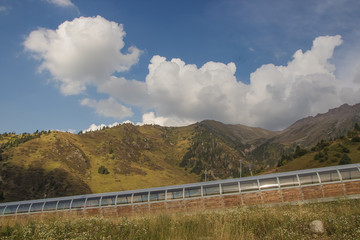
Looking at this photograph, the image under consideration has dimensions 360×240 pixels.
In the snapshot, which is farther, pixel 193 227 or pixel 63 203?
pixel 63 203

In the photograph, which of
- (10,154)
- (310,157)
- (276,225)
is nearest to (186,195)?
(276,225)

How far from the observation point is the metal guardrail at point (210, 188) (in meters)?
26.6

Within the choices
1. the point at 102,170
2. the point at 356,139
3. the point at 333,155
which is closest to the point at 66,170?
the point at 102,170

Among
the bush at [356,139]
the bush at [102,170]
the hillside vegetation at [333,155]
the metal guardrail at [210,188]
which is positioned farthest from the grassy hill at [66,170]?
the bush at [356,139]

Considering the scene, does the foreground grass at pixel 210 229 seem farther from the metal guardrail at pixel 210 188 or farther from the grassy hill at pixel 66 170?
the grassy hill at pixel 66 170

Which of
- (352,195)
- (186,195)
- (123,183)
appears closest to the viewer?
(352,195)

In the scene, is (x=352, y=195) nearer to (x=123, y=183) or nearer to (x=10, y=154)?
(x=123, y=183)

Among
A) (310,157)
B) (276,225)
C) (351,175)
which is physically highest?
(310,157)

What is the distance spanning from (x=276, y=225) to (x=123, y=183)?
147 metres

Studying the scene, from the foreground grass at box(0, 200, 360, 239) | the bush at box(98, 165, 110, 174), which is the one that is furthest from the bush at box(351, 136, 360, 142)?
the bush at box(98, 165, 110, 174)

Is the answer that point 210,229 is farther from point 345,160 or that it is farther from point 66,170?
point 66,170

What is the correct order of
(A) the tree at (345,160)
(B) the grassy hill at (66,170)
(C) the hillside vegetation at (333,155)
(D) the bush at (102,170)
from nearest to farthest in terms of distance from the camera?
(A) the tree at (345,160)
(C) the hillside vegetation at (333,155)
(B) the grassy hill at (66,170)
(D) the bush at (102,170)

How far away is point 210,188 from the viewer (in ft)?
97.7

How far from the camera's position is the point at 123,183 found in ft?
480
